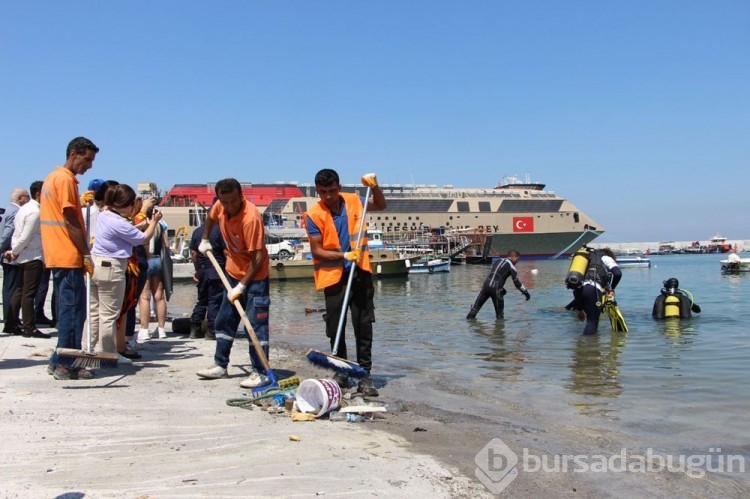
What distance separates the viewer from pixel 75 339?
478 cm

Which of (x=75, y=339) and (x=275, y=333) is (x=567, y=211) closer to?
(x=275, y=333)

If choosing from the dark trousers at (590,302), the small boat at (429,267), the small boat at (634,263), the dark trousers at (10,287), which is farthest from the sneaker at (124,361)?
the small boat at (634,263)

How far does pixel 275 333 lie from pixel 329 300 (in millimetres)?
6047

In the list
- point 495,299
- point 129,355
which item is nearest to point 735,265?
point 495,299

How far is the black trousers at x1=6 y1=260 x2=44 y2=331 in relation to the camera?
6.77 meters

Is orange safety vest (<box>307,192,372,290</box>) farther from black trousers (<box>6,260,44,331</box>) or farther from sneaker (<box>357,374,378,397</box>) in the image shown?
black trousers (<box>6,260,44,331</box>)

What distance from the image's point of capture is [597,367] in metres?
6.56

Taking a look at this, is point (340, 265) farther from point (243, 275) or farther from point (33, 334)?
point (33, 334)

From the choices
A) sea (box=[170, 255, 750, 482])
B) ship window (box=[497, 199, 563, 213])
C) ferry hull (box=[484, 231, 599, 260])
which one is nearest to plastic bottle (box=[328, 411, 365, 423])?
sea (box=[170, 255, 750, 482])

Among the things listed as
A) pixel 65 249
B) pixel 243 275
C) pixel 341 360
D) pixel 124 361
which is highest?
pixel 65 249

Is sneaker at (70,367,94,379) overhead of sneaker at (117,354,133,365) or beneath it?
overhead

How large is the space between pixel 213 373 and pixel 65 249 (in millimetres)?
1527

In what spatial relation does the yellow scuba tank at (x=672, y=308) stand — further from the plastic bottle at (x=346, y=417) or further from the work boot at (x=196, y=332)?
the plastic bottle at (x=346, y=417)

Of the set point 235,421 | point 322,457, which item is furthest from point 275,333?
point 322,457
